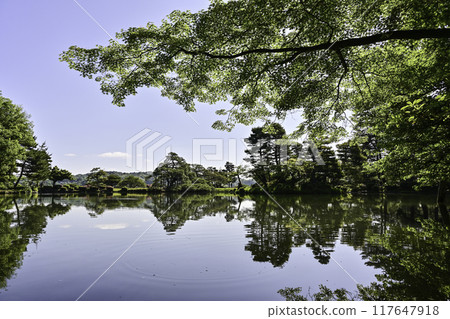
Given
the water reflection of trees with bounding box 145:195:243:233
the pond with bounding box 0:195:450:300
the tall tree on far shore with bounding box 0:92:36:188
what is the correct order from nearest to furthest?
1. the pond with bounding box 0:195:450:300
2. the water reflection of trees with bounding box 145:195:243:233
3. the tall tree on far shore with bounding box 0:92:36:188

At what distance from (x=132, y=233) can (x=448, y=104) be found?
8.03 m

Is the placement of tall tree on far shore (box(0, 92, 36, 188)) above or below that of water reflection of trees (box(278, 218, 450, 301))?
above

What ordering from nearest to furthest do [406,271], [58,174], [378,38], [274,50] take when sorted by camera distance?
[406,271]
[378,38]
[274,50]
[58,174]

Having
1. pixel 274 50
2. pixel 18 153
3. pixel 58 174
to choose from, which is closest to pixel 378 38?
pixel 274 50

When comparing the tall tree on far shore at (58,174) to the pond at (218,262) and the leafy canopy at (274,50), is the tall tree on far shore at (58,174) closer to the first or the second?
the pond at (218,262)

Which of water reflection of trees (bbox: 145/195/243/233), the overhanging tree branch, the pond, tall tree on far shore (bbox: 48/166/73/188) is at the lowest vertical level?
water reflection of trees (bbox: 145/195/243/233)

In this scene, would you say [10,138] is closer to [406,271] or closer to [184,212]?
[184,212]

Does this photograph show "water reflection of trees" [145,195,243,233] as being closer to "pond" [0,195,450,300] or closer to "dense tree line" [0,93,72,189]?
"pond" [0,195,450,300]

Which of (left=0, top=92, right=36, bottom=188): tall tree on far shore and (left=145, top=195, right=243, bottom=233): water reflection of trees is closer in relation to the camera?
(left=145, top=195, right=243, bottom=233): water reflection of trees

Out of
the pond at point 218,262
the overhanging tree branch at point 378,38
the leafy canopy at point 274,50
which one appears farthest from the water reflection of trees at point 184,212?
the overhanging tree branch at point 378,38

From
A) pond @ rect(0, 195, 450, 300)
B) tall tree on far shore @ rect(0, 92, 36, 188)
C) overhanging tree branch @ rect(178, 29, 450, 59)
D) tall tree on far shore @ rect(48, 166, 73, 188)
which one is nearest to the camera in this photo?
pond @ rect(0, 195, 450, 300)

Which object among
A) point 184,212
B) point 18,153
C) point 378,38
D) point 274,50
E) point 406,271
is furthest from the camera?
point 18,153

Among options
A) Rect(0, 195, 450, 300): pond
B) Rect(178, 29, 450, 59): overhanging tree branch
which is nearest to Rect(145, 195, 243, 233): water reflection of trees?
Rect(0, 195, 450, 300): pond

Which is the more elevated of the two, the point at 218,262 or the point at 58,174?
the point at 58,174
